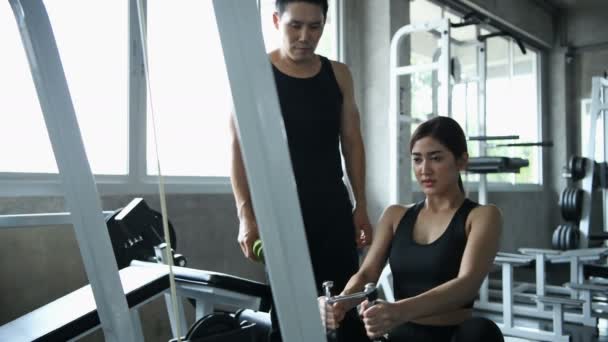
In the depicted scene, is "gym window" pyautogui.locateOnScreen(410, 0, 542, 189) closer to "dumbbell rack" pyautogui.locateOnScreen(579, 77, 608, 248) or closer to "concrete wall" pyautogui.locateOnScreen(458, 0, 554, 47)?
"concrete wall" pyautogui.locateOnScreen(458, 0, 554, 47)

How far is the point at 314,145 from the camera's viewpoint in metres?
1.30

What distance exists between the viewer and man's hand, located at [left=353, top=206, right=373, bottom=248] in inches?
54.7

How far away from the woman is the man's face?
0.32 m

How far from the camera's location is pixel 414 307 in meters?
0.98

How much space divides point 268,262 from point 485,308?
3632 mm

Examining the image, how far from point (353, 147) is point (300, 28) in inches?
13.6

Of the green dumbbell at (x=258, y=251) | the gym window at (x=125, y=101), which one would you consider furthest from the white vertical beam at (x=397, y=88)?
the green dumbbell at (x=258, y=251)

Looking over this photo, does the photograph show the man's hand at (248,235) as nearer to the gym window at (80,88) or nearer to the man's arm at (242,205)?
the man's arm at (242,205)

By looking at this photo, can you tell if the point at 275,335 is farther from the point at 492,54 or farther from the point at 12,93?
the point at 492,54

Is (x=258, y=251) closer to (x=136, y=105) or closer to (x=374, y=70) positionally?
(x=136, y=105)

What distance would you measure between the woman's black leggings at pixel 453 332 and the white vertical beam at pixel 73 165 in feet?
→ 1.82

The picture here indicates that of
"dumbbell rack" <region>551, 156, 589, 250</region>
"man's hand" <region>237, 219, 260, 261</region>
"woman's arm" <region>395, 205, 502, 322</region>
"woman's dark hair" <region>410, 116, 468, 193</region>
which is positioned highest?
"woman's dark hair" <region>410, 116, 468, 193</region>

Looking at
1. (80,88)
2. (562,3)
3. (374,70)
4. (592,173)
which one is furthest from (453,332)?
(562,3)

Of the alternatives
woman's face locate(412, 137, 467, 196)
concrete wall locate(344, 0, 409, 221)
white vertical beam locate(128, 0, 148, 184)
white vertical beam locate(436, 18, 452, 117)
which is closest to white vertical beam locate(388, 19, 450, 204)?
white vertical beam locate(436, 18, 452, 117)
